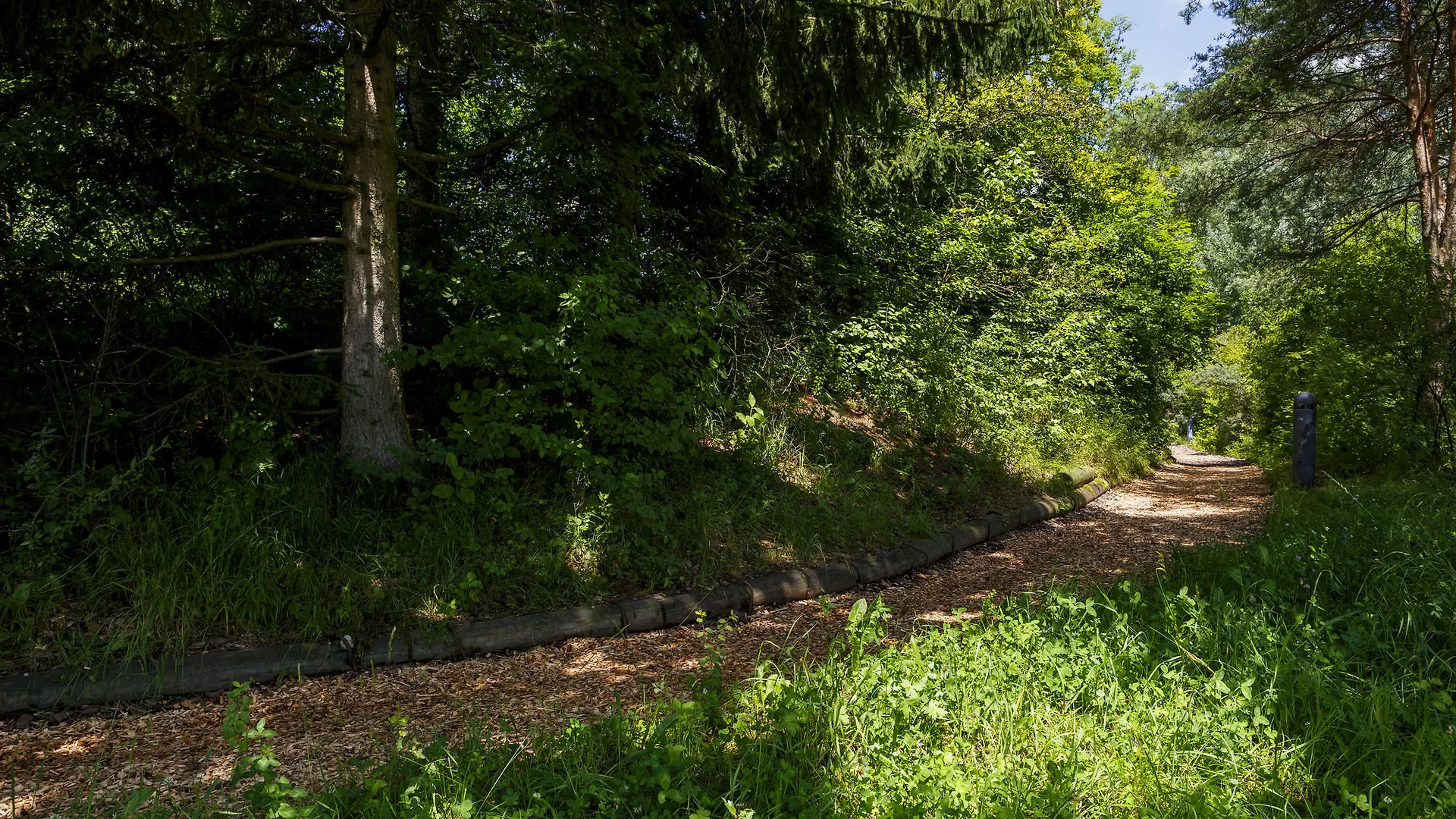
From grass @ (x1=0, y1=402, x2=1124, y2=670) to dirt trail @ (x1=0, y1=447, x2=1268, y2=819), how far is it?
407 millimetres

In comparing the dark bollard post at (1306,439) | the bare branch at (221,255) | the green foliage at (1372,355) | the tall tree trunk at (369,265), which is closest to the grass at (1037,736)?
the tall tree trunk at (369,265)

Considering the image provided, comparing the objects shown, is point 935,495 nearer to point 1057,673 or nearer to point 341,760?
point 1057,673

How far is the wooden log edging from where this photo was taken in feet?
12.0

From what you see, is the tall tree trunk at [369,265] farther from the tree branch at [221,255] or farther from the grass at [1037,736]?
the grass at [1037,736]

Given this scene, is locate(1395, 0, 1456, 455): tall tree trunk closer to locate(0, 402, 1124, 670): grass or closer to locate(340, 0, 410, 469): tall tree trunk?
locate(0, 402, 1124, 670): grass

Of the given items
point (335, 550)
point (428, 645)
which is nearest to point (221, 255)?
point (335, 550)

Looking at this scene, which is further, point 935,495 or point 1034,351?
point 1034,351

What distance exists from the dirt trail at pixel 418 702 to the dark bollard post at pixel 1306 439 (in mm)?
4398

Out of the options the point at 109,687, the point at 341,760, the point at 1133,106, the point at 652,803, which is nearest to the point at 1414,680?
the point at 652,803

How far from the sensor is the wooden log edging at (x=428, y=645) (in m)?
3.64

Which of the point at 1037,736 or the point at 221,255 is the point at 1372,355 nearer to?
the point at 1037,736

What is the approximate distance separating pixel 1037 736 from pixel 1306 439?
870 cm

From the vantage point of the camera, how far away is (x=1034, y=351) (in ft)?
39.3

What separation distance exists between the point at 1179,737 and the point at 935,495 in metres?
5.71
